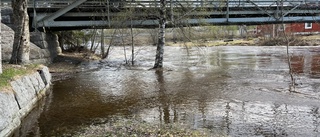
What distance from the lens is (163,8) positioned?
77.3 ft

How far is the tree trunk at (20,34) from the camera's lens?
52.7ft

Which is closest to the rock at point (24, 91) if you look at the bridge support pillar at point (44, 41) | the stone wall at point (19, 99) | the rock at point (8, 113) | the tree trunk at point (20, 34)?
the stone wall at point (19, 99)

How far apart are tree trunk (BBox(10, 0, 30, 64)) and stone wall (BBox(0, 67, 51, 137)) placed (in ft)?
4.97

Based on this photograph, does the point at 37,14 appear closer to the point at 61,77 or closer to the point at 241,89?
the point at 61,77

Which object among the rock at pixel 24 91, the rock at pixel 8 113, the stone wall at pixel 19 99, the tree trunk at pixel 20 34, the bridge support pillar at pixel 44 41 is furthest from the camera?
the bridge support pillar at pixel 44 41

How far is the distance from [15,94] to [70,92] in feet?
18.8

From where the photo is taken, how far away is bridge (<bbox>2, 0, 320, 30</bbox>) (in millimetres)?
24719

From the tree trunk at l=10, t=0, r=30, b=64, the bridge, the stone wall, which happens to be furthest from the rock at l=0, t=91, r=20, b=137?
the bridge

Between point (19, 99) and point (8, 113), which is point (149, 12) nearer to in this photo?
point (19, 99)

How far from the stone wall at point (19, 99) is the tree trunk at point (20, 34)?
1.51 meters

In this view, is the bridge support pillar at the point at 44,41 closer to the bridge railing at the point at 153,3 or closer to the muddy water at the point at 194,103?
the bridge railing at the point at 153,3

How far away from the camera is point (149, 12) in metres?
25.3

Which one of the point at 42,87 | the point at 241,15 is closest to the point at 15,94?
the point at 42,87

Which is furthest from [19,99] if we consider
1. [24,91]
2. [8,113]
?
[8,113]
